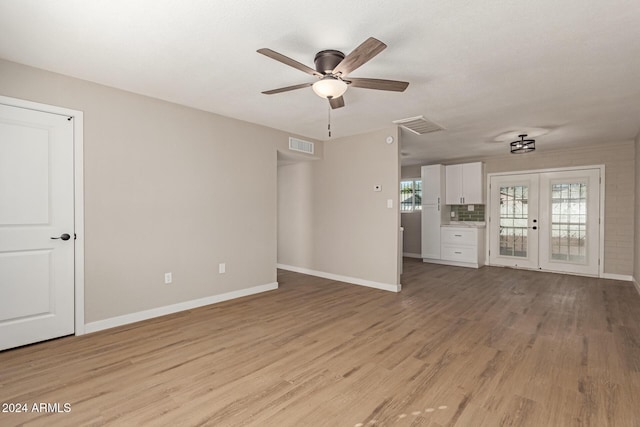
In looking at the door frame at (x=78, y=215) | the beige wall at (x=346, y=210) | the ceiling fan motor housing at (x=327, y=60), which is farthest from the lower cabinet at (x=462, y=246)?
the door frame at (x=78, y=215)

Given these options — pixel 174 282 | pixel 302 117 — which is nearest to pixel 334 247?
pixel 302 117

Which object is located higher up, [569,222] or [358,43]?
[358,43]

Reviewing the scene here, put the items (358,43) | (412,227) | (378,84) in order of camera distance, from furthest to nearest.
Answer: (412,227), (378,84), (358,43)

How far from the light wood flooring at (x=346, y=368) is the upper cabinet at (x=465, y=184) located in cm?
333

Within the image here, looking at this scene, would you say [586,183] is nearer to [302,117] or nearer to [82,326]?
[302,117]

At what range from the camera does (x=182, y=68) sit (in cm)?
281

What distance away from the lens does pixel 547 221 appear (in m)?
6.27

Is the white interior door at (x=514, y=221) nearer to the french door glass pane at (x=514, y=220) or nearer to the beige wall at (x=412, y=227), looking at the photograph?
the french door glass pane at (x=514, y=220)

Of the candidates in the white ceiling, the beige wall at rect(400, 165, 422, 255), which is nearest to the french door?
the beige wall at rect(400, 165, 422, 255)

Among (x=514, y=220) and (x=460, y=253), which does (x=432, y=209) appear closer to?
(x=460, y=253)

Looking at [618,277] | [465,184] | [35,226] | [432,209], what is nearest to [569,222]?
[618,277]

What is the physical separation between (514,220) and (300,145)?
4.93 metres

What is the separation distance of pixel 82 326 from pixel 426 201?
678 centimetres

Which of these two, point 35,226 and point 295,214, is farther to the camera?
point 295,214
